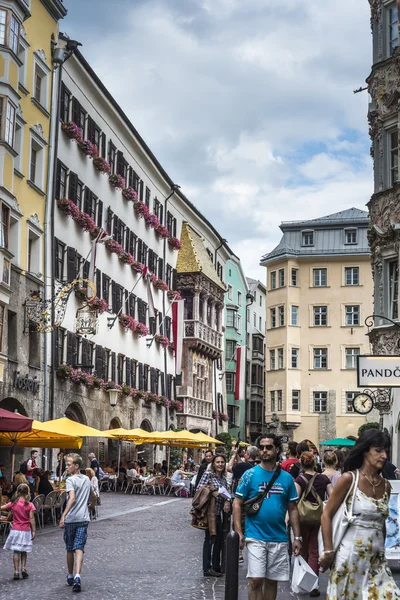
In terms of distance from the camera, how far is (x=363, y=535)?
6.52m

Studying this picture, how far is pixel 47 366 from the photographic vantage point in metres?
33.9

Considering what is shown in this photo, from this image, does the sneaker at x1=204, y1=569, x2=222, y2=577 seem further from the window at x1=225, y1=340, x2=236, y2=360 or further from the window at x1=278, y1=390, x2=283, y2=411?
the window at x1=225, y1=340, x2=236, y2=360

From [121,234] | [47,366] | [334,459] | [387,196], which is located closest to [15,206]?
[47,366]

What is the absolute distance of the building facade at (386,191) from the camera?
27.2 m

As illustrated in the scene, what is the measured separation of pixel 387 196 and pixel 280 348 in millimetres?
45373

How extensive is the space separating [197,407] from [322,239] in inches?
757

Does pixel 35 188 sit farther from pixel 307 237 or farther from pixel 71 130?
pixel 307 237

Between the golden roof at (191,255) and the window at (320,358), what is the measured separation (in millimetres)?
11632

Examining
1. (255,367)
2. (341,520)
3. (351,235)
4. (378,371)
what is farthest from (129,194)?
(255,367)

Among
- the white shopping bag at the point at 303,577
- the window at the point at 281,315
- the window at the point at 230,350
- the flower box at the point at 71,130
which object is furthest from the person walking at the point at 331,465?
the window at the point at 230,350

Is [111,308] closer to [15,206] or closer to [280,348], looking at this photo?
[15,206]

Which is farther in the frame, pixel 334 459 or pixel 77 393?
pixel 77 393

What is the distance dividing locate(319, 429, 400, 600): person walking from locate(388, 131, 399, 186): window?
22138mm

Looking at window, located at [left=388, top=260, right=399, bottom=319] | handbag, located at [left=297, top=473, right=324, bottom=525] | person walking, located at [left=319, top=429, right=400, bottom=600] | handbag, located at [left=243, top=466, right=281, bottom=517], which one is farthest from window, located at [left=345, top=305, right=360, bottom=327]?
person walking, located at [left=319, top=429, right=400, bottom=600]
